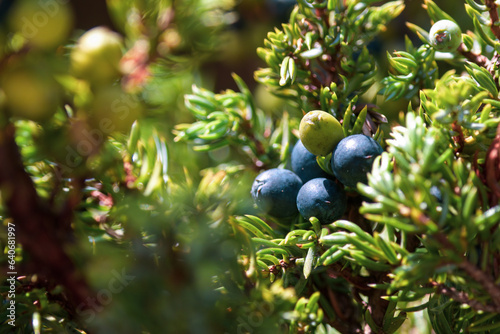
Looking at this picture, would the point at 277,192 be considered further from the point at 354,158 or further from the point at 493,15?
the point at 493,15

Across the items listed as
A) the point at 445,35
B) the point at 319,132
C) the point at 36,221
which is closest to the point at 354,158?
the point at 319,132

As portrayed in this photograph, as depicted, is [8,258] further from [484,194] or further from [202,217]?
[484,194]

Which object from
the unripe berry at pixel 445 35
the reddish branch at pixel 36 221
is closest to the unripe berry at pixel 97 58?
the reddish branch at pixel 36 221

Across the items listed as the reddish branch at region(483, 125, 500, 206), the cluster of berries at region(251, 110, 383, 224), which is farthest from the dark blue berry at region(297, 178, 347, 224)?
the reddish branch at region(483, 125, 500, 206)

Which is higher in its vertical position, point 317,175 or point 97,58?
point 97,58

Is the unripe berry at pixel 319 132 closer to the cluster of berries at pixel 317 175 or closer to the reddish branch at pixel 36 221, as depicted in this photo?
the cluster of berries at pixel 317 175

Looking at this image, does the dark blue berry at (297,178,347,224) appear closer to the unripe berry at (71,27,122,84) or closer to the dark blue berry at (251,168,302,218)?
the dark blue berry at (251,168,302,218)
